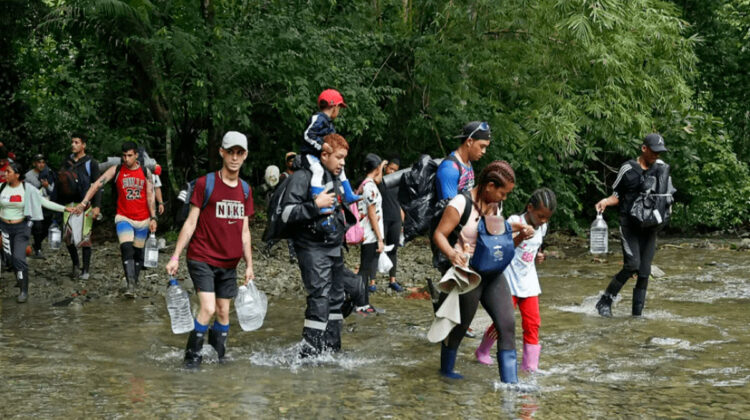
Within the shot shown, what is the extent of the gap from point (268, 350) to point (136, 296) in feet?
13.7

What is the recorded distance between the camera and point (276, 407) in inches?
245

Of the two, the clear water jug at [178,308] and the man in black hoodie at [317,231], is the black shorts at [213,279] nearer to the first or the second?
the clear water jug at [178,308]

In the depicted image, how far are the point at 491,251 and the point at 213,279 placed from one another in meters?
2.48

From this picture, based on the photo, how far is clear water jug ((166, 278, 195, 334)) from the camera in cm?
798

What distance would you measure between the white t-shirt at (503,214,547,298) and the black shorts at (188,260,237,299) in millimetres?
2405

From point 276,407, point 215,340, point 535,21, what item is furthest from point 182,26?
point 276,407

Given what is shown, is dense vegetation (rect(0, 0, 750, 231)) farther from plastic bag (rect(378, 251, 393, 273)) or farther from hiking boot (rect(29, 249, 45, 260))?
plastic bag (rect(378, 251, 393, 273))

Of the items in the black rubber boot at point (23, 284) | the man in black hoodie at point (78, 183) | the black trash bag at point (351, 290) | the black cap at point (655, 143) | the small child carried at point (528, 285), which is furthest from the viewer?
the man in black hoodie at point (78, 183)

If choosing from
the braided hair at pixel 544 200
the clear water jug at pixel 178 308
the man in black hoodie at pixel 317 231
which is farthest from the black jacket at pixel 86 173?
the braided hair at pixel 544 200

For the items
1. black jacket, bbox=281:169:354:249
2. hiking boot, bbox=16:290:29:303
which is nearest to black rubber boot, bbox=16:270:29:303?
hiking boot, bbox=16:290:29:303

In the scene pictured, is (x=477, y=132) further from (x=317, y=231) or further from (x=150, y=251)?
(x=150, y=251)

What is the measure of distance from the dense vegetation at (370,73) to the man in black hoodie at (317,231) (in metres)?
9.05

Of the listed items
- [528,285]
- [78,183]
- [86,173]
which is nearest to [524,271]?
[528,285]

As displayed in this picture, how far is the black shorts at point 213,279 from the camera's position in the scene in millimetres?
7391
